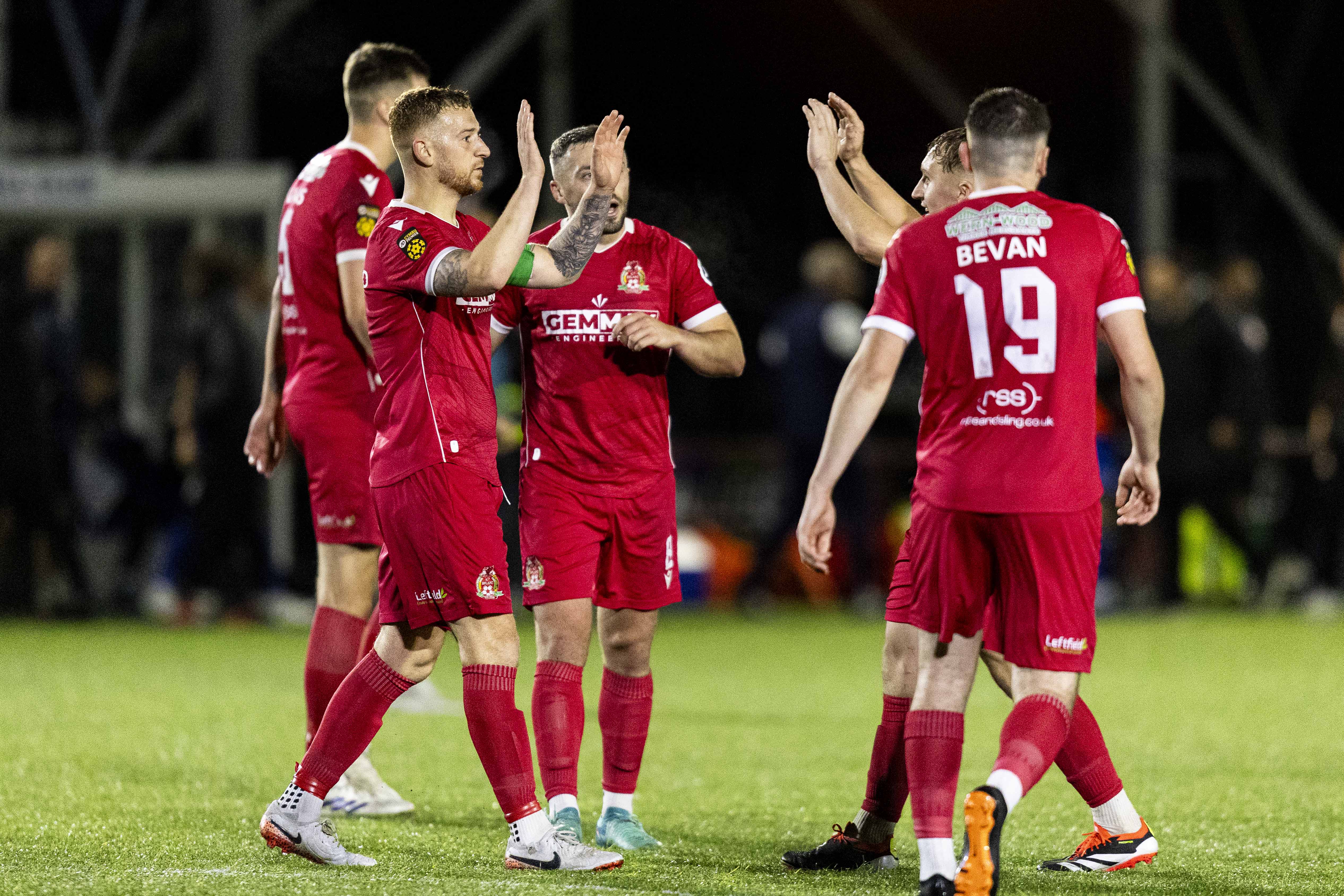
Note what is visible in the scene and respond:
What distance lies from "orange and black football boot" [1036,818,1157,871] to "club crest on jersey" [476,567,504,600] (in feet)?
5.42

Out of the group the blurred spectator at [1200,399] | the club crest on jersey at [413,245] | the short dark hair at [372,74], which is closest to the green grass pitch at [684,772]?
the club crest on jersey at [413,245]

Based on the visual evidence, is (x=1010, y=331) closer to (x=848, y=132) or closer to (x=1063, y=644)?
(x=1063, y=644)

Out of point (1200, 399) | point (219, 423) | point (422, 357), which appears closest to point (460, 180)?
point (422, 357)

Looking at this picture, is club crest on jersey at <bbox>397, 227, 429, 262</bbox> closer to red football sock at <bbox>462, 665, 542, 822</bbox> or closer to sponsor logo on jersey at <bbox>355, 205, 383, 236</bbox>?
sponsor logo on jersey at <bbox>355, 205, 383, 236</bbox>

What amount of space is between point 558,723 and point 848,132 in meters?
1.91

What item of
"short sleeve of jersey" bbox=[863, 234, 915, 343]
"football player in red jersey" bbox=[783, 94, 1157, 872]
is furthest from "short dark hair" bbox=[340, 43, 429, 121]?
"short sleeve of jersey" bbox=[863, 234, 915, 343]

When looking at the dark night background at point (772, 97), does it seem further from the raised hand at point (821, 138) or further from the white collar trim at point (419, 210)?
the white collar trim at point (419, 210)

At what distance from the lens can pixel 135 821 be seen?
5211 millimetres

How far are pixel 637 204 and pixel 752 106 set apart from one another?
6.57 ft

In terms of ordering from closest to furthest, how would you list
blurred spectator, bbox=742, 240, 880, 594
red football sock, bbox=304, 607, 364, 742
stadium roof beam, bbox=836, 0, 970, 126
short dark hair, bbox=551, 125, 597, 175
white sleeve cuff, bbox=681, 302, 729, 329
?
short dark hair, bbox=551, 125, 597, 175, white sleeve cuff, bbox=681, 302, 729, 329, red football sock, bbox=304, 607, 364, 742, blurred spectator, bbox=742, 240, 880, 594, stadium roof beam, bbox=836, 0, 970, 126

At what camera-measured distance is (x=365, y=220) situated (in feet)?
18.1

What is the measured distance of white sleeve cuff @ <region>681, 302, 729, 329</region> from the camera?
17.2 ft

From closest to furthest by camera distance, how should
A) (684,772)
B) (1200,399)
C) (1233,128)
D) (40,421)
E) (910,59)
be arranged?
1. (684,772)
2. (40,421)
3. (1200,399)
4. (1233,128)
5. (910,59)

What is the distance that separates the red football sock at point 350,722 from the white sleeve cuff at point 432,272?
1019 millimetres
